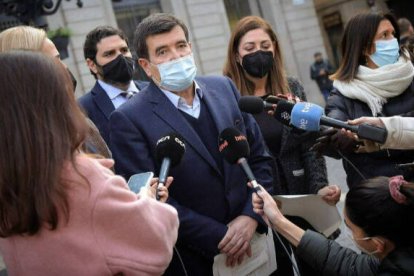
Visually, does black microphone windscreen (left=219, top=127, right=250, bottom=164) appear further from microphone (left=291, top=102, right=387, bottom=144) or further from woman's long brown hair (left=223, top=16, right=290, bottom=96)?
woman's long brown hair (left=223, top=16, right=290, bottom=96)

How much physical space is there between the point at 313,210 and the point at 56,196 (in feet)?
4.86

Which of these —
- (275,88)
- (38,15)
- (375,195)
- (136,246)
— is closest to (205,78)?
(275,88)

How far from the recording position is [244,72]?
2865 mm

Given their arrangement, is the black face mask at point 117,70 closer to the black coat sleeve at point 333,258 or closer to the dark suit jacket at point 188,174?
the dark suit jacket at point 188,174

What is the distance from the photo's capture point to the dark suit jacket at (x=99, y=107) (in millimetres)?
2971

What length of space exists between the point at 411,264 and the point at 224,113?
1.05 m

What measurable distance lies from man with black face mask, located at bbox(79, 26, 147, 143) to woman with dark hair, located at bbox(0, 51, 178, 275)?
71.0 inches

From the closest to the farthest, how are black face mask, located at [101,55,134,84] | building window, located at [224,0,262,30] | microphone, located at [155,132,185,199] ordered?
microphone, located at [155,132,185,199] → black face mask, located at [101,55,134,84] → building window, located at [224,0,262,30]

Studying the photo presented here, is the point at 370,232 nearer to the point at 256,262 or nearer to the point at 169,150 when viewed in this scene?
the point at 256,262

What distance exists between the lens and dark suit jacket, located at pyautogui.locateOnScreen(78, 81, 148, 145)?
9.75ft

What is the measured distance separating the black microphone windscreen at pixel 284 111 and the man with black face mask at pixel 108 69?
150 centimetres

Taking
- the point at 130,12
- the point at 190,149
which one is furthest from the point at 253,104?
the point at 130,12

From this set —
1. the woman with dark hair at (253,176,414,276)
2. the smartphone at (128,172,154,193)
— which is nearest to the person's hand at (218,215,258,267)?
the woman with dark hair at (253,176,414,276)

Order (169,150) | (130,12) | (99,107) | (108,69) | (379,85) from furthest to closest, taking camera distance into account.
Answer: (130,12), (108,69), (99,107), (379,85), (169,150)
